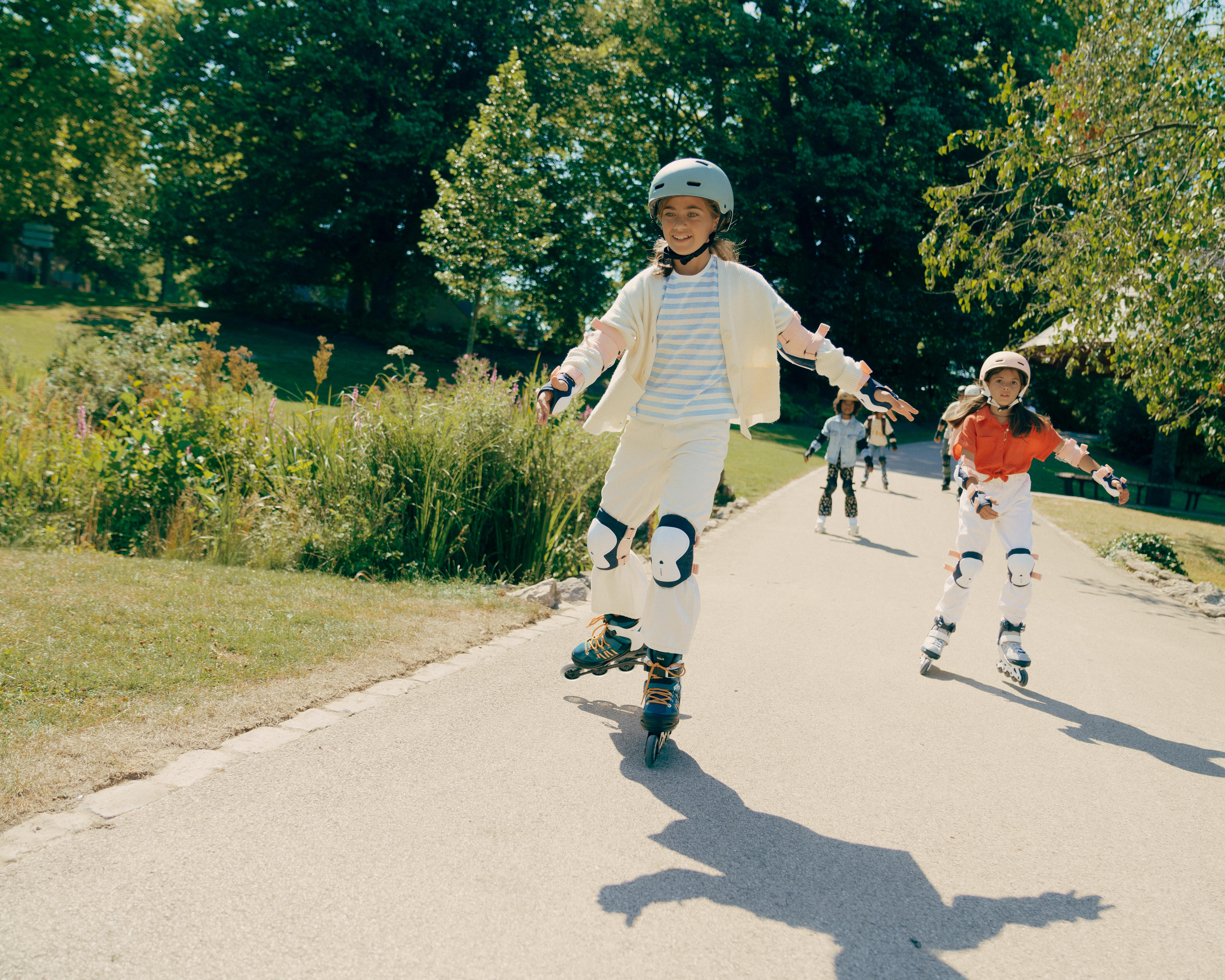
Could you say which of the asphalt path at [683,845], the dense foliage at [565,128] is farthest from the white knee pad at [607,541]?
the dense foliage at [565,128]

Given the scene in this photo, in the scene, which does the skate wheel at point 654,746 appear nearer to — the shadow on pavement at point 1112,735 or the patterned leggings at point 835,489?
the shadow on pavement at point 1112,735

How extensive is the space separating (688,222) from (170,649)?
3167 millimetres

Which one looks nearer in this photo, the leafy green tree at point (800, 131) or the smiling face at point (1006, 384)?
the smiling face at point (1006, 384)

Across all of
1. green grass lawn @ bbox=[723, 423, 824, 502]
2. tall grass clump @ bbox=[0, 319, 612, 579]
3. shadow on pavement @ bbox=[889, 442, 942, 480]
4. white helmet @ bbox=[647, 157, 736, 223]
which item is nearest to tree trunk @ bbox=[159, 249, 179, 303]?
green grass lawn @ bbox=[723, 423, 824, 502]

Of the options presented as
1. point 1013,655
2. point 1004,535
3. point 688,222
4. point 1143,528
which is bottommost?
point 1013,655

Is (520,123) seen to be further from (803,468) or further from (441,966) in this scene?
(441,966)

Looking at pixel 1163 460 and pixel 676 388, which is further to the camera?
pixel 1163 460

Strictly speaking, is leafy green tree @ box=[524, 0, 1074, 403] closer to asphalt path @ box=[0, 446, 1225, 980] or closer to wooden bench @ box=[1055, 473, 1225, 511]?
wooden bench @ box=[1055, 473, 1225, 511]

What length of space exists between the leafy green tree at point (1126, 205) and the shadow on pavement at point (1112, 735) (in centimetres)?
502

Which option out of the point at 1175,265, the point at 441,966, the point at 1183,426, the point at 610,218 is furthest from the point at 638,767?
the point at 610,218

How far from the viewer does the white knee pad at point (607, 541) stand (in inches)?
165

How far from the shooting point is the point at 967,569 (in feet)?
19.0

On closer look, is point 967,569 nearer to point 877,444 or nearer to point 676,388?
point 676,388

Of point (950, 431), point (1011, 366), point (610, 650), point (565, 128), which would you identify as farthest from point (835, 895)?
point (565, 128)
